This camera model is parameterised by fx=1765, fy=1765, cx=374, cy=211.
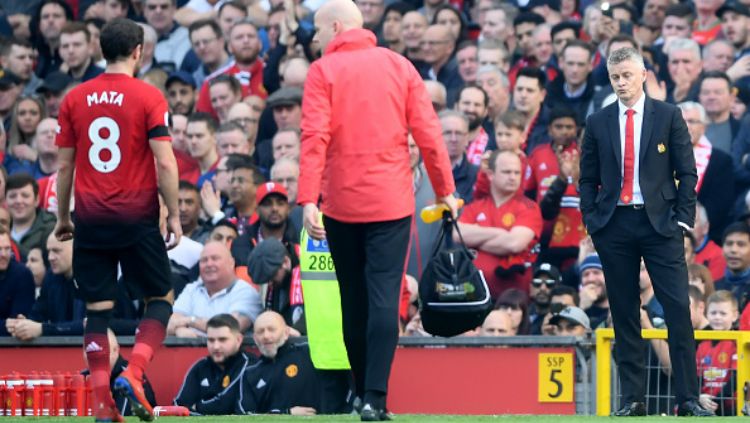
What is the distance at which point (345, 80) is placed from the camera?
9523 millimetres

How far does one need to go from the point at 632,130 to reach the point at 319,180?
2161 millimetres

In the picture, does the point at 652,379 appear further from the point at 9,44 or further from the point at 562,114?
the point at 9,44

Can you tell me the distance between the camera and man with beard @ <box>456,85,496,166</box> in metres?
16.2

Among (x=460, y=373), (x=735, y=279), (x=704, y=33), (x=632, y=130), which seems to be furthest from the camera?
(x=704, y=33)

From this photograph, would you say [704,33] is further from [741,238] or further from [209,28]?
[209,28]

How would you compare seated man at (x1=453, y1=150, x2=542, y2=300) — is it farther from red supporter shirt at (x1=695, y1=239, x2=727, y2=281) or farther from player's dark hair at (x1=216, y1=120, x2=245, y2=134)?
player's dark hair at (x1=216, y1=120, x2=245, y2=134)

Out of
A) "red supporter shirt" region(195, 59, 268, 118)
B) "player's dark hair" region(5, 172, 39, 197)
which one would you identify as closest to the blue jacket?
"player's dark hair" region(5, 172, 39, 197)

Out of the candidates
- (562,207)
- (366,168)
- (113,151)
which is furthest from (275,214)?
(366,168)

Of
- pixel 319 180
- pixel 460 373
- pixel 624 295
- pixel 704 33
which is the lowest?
pixel 460 373

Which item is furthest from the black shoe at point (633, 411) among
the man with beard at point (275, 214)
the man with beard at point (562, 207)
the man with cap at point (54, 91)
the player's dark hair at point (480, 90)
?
the man with cap at point (54, 91)

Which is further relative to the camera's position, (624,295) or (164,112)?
(624,295)

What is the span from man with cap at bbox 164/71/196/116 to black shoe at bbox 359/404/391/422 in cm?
967

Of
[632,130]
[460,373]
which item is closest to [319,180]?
[632,130]

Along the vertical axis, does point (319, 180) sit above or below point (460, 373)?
above
